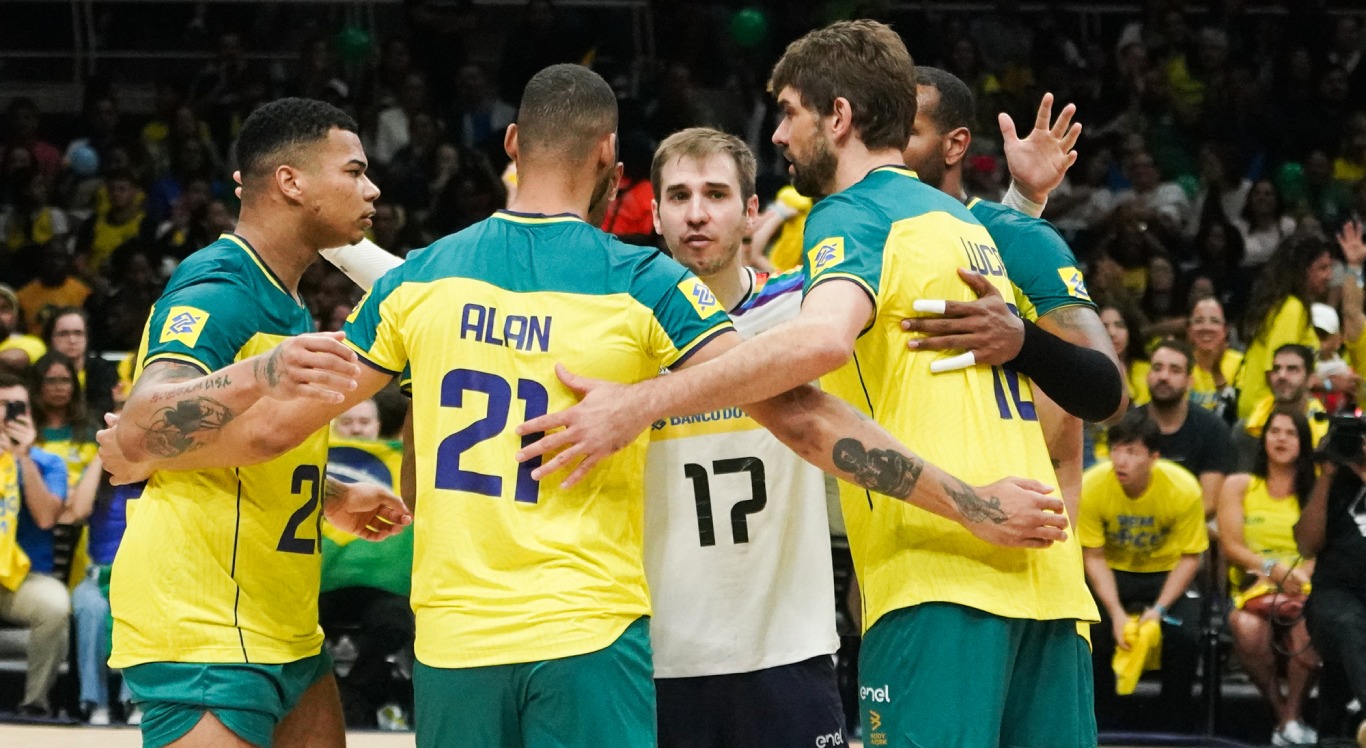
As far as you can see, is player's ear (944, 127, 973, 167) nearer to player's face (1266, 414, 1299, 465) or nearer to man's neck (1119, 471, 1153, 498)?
man's neck (1119, 471, 1153, 498)

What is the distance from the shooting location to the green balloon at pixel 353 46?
15.1 metres

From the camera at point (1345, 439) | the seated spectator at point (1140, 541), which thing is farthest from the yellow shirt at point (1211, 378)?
the camera at point (1345, 439)

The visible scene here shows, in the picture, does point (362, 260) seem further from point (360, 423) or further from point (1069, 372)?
point (360, 423)

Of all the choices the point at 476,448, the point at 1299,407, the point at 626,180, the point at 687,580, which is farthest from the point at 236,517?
the point at 1299,407

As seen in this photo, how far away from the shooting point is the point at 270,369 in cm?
369

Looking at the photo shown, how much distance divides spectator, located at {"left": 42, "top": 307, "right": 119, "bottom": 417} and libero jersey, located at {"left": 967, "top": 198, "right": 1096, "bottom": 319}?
6.82m

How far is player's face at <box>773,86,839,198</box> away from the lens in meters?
4.04

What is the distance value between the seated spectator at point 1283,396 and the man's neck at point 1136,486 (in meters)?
1.04

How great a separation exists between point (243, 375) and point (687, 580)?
143 cm

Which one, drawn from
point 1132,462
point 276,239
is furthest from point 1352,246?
point 276,239

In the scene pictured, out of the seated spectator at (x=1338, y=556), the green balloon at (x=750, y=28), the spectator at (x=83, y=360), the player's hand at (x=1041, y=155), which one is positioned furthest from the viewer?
the green balloon at (x=750, y=28)

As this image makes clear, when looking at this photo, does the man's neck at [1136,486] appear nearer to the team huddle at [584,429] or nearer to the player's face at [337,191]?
the team huddle at [584,429]

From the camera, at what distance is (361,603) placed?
869 centimetres

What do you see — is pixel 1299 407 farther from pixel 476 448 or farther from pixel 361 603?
pixel 476 448
